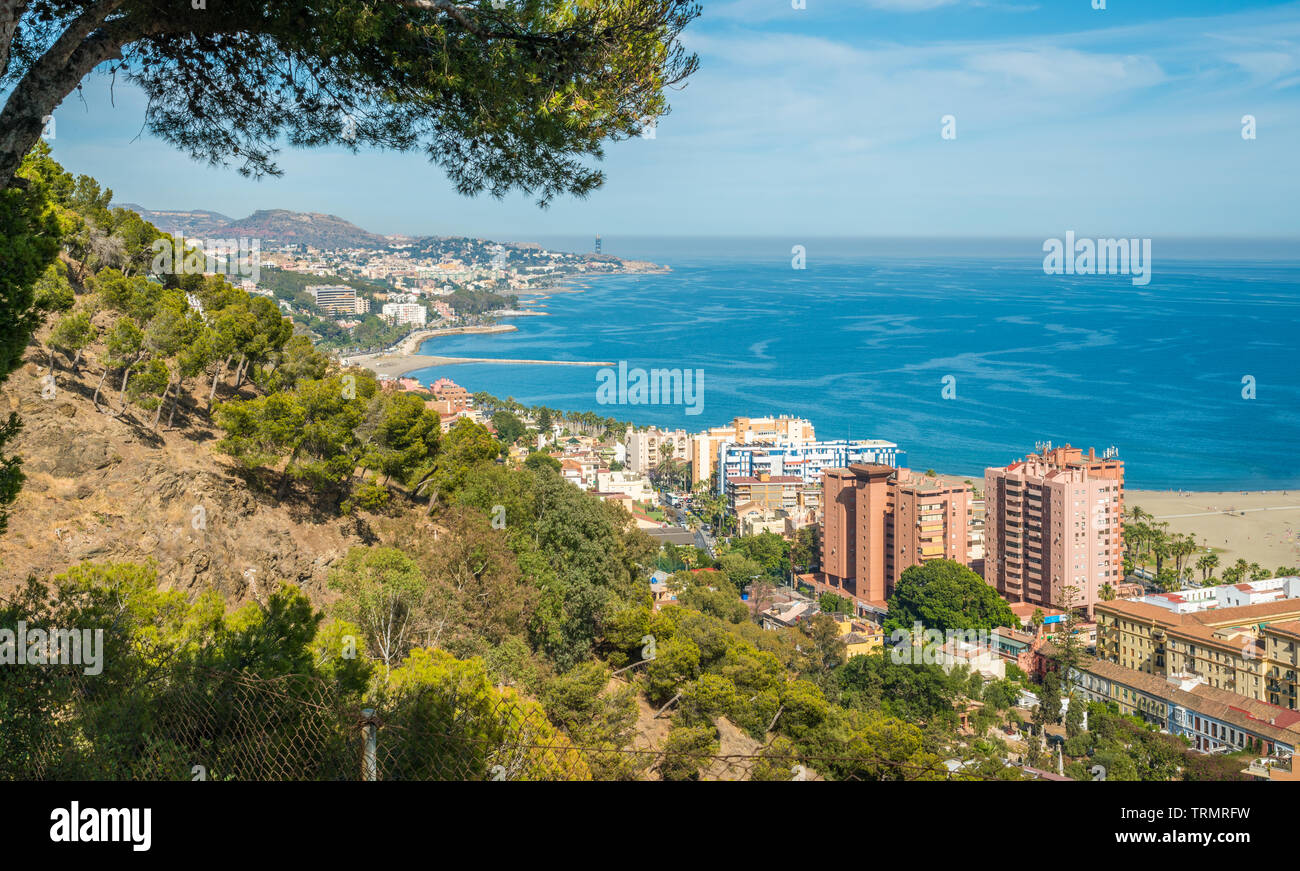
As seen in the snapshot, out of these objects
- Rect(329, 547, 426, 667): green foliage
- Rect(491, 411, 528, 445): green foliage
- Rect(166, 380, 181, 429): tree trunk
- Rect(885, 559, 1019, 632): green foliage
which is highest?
Rect(166, 380, 181, 429): tree trunk

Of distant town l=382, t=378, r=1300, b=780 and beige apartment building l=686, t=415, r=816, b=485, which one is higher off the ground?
beige apartment building l=686, t=415, r=816, b=485

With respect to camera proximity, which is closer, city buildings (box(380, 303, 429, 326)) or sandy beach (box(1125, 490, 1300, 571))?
sandy beach (box(1125, 490, 1300, 571))

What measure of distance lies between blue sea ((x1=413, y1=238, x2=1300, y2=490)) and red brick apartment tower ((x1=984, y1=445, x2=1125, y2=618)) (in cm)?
1156

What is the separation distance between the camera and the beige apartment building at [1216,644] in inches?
600

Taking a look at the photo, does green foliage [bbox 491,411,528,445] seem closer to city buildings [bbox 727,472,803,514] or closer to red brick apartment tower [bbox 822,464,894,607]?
city buildings [bbox 727,472,803,514]

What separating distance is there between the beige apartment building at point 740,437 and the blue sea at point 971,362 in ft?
13.9

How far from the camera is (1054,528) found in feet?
73.5

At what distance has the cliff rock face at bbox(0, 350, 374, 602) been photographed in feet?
21.1

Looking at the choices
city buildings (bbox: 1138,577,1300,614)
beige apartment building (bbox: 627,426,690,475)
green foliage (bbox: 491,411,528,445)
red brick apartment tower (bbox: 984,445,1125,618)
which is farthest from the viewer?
beige apartment building (bbox: 627,426,690,475)

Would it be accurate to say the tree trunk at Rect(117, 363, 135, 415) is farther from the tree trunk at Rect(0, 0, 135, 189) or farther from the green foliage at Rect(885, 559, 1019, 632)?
the green foliage at Rect(885, 559, 1019, 632)

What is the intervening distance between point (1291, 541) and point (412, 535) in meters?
26.5

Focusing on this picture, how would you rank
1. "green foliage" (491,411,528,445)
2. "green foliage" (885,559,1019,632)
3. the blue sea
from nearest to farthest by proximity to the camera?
"green foliage" (885,559,1019,632) → "green foliage" (491,411,528,445) → the blue sea

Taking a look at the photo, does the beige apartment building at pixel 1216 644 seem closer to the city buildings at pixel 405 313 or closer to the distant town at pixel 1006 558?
the distant town at pixel 1006 558

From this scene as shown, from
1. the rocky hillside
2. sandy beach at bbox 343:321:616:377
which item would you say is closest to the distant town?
the rocky hillside
